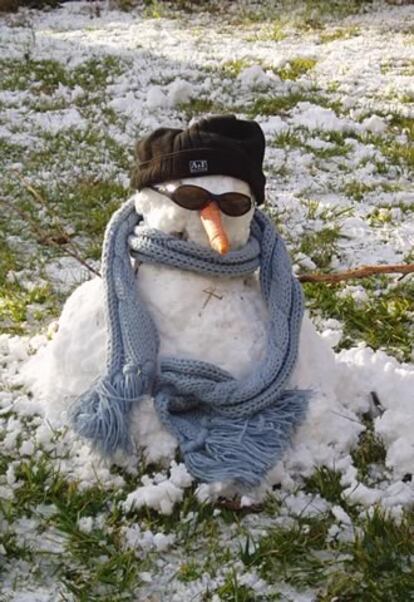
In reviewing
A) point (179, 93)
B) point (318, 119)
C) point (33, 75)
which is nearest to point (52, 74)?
point (33, 75)

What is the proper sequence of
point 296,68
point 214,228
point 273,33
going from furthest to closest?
point 273,33, point 296,68, point 214,228

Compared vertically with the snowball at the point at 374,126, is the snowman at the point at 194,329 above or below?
above

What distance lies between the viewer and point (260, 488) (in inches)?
92.9

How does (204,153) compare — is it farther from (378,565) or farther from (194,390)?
(378,565)

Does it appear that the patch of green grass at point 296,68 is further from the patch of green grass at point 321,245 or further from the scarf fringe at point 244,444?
the scarf fringe at point 244,444

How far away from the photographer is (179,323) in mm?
2465

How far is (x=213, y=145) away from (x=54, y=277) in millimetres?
1659

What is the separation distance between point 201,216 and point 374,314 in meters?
1.41

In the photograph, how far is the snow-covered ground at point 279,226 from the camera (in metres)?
2.18

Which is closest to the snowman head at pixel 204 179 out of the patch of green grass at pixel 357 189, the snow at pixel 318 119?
the patch of green grass at pixel 357 189

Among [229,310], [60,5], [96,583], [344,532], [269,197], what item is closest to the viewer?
[96,583]

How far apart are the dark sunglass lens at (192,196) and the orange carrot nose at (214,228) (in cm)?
2

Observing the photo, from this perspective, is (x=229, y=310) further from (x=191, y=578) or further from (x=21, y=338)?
(x=21, y=338)

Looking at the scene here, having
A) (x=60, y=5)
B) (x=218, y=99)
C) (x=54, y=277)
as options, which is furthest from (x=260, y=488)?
(x=60, y=5)
